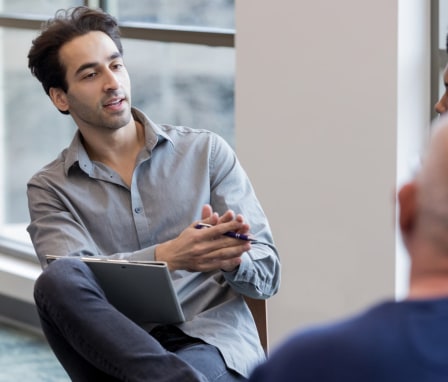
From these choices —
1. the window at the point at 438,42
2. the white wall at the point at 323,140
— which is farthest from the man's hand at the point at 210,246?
the window at the point at 438,42

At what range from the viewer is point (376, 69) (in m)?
3.25

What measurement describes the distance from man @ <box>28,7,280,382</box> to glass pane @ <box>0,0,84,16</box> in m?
2.11

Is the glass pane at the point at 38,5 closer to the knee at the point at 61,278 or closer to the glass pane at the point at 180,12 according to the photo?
the glass pane at the point at 180,12

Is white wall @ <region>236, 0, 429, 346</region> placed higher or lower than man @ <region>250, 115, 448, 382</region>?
lower

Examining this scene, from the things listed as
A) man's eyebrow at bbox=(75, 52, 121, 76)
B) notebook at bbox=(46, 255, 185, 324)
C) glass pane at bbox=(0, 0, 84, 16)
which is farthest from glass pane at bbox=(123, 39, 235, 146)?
notebook at bbox=(46, 255, 185, 324)

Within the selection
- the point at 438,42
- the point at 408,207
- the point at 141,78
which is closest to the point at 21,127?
the point at 141,78

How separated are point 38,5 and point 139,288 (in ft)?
9.78

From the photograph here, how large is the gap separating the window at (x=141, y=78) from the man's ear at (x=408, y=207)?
2.83 metres

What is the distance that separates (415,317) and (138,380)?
1.30 metres

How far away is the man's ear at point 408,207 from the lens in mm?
1180

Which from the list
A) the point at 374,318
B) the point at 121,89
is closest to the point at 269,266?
the point at 121,89

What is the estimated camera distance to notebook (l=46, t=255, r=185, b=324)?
237 centimetres

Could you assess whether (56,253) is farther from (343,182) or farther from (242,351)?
(343,182)

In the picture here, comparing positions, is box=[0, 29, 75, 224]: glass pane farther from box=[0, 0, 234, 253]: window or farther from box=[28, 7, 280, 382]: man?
box=[28, 7, 280, 382]: man
